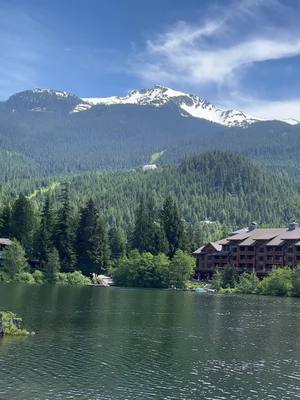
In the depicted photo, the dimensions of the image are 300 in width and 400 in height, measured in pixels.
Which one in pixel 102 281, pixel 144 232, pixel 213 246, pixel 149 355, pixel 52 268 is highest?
pixel 144 232

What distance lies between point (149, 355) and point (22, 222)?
372ft

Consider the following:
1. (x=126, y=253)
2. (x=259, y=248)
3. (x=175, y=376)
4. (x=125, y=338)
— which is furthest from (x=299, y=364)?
(x=126, y=253)

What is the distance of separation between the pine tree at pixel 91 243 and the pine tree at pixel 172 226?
59.5 feet

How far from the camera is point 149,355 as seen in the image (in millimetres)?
46156

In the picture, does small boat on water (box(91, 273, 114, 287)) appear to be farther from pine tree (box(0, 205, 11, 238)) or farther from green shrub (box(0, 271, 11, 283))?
pine tree (box(0, 205, 11, 238))

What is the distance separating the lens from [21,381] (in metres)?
35.9

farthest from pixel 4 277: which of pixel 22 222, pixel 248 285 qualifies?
pixel 248 285

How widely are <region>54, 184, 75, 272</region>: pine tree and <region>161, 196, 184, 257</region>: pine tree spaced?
26.6 metres

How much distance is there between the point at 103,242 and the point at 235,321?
84.1 meters

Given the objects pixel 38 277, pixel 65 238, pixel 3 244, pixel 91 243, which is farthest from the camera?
pixel 91 243

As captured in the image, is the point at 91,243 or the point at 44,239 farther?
the point at 91,243

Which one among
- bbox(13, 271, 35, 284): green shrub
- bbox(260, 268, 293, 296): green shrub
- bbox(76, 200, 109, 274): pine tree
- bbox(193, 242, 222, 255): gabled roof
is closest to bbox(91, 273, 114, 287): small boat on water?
bbox(76, 200, 109, 274): pine tree

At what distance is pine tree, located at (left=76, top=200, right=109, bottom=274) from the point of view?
149500mm

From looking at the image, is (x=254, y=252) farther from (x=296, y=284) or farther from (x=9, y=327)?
(x=9, y=327)
